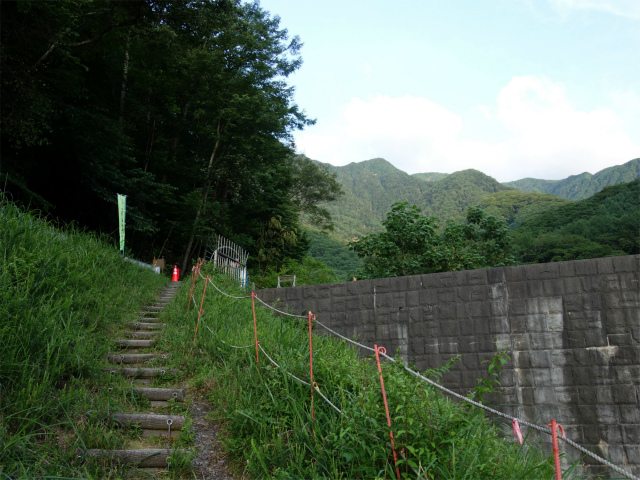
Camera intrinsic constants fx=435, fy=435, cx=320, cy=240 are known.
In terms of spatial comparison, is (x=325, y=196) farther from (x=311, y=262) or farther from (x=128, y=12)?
(x=128, y=12)

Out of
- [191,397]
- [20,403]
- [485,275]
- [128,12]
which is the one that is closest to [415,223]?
[485,275]

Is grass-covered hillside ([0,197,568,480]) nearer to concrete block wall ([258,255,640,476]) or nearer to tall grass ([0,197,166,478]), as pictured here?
tall grass ([0,197,166,478])

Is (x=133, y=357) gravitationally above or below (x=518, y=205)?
below

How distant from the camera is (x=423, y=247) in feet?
46.2

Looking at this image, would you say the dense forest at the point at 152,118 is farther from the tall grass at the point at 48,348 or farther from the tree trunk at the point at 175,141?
the tall grass at the point at 48,348

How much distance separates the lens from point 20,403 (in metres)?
3.45

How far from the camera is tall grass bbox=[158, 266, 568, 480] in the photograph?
278cm

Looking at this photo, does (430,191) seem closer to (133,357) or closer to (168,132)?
(168,132)

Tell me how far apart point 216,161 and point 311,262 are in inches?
343

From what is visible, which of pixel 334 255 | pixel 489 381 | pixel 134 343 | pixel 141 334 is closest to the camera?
pixel 489 381

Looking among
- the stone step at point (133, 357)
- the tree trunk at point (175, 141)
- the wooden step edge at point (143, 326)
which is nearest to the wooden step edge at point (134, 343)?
the stone step at point (133, 357)

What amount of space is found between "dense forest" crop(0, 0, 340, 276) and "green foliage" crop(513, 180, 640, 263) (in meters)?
14.1

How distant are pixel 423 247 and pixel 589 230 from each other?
20258 millimetres

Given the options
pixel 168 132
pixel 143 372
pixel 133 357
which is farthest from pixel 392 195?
pixel 143 372
